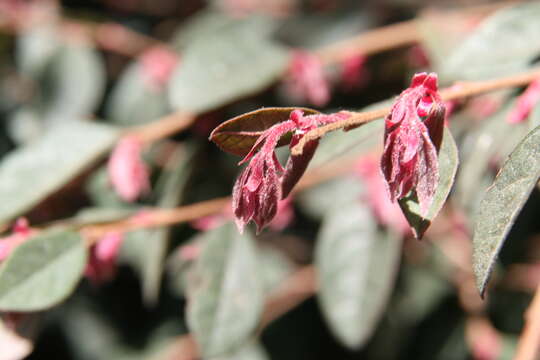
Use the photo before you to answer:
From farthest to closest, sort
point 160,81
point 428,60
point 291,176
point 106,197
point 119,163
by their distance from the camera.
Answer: point 160,81
point 428,60
point 106,197
point 119,163
point 291,176

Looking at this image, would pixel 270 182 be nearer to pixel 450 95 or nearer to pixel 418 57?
pixel 450 95

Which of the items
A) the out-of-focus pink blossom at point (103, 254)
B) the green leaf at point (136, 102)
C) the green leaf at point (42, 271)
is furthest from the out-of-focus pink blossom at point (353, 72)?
the green leaf at point (42, 271)

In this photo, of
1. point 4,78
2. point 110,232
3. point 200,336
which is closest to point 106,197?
point 110,232

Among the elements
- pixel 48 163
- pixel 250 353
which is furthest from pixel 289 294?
pixel 48 163

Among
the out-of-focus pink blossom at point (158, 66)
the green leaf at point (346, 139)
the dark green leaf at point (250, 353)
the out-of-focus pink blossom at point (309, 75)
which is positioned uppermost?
the green leaf at point (346, 139)

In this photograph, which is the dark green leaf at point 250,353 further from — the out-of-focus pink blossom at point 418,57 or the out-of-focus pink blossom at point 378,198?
the out-of-focus pink blossom at point 418,57

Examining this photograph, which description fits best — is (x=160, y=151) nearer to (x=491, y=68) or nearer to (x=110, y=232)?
(x=110, y=232)

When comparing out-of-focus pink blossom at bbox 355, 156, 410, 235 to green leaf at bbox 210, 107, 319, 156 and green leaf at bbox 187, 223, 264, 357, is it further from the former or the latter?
green leaf at bbox 210, 107, 319, 156
